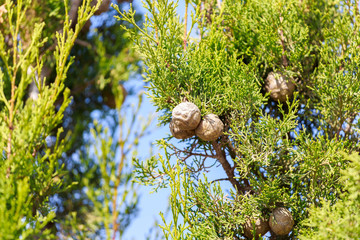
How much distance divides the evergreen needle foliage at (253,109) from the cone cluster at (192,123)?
5cm

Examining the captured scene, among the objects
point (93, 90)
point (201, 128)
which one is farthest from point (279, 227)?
point (93, 90)

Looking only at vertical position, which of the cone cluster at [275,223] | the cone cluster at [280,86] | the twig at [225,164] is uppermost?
the cone cluster at [280,86]

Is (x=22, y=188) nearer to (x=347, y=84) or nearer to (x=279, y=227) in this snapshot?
(x=279, y=227)

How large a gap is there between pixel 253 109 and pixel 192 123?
0.31 metres

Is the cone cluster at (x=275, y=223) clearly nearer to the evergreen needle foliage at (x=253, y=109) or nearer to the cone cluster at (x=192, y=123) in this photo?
the evergreen needle foliage at (x=253, y=109)

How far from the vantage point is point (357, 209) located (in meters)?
1.16

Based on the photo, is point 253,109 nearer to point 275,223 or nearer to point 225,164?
point 225,164

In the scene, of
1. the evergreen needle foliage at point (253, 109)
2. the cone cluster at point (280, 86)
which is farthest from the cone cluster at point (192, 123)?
the cone cluster at point (280, 86)

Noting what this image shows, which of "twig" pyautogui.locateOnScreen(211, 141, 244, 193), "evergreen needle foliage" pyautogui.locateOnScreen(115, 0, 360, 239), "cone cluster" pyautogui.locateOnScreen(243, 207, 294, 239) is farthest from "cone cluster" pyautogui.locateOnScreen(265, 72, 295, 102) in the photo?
"cone cluster" pyautogui.locateOnScreen(243, 207, 294, 239)

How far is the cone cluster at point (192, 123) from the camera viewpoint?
1.43 meters

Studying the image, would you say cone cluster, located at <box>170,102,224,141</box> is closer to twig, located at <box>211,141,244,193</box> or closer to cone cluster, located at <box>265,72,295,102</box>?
twig, located at <box>211,141,244,193</box>

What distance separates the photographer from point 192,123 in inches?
57.0

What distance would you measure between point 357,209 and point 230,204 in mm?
509

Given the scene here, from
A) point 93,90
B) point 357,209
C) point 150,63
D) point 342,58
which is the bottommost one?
point 357,209
